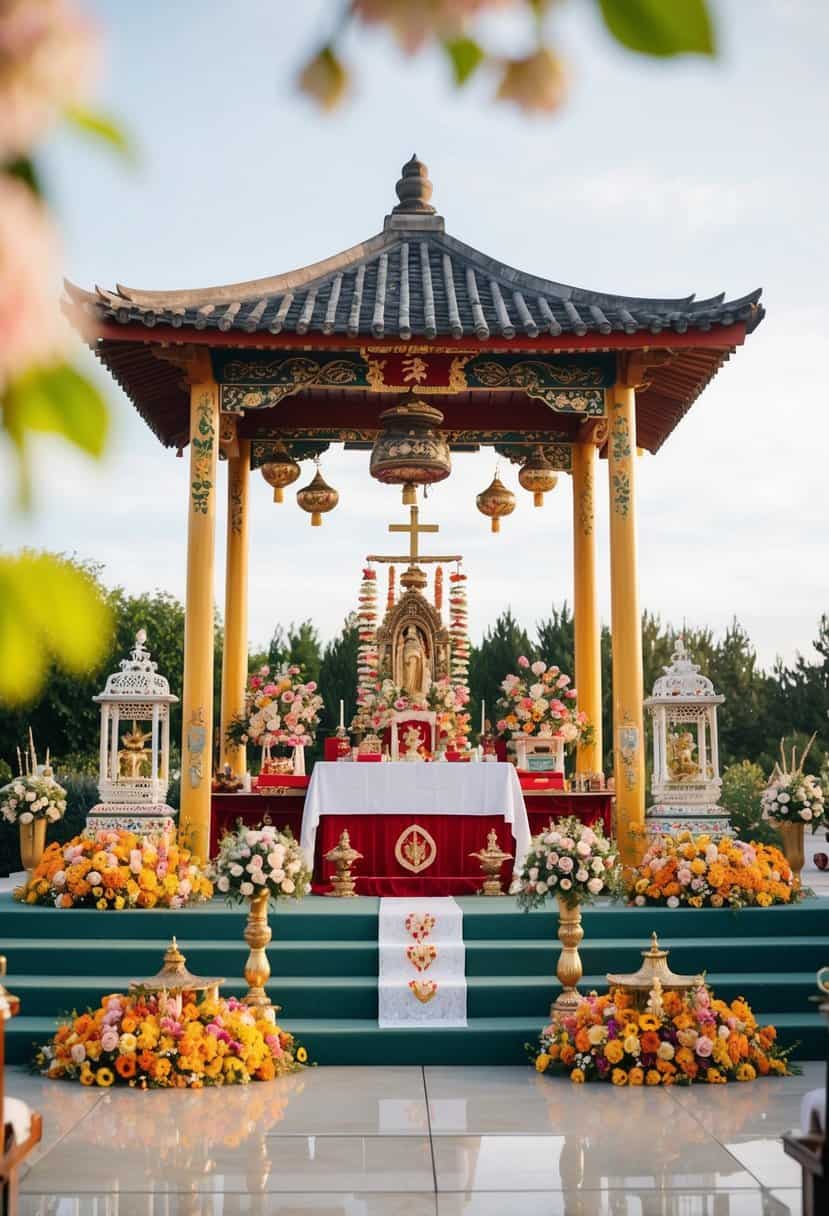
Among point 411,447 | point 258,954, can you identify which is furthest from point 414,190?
point 258,954

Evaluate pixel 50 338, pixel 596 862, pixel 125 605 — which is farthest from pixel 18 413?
pixel 125 605

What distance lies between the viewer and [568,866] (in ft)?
27.5

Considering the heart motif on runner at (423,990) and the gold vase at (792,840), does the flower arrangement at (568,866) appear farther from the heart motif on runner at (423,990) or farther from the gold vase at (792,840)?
the gold vase at (792,840)

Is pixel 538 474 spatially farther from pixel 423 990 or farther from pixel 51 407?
pixel 51 407

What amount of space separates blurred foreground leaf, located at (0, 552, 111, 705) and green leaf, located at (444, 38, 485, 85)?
21.9 inches

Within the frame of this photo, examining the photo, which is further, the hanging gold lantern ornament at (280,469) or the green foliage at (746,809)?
the green foliage at (746,809)

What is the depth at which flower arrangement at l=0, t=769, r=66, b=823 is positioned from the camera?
12.2m

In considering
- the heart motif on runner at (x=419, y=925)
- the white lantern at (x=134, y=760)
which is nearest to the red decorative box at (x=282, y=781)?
the white lantern at (x=134, y=760)

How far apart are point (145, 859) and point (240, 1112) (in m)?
3.16

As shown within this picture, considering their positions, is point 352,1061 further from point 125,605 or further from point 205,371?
point 125,605

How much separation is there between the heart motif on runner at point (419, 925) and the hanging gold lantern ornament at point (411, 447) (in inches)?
162

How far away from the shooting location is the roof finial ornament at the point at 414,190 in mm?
14078

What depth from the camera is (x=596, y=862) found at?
8.38m

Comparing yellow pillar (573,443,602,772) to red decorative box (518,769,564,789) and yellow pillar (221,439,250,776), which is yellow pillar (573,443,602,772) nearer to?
red decorative box (518,769,564,789)
